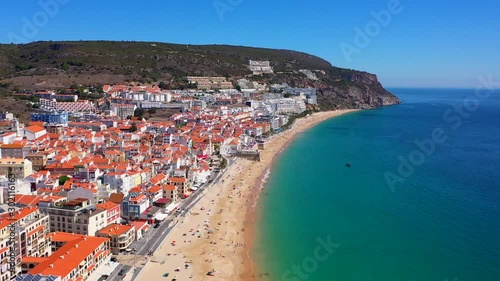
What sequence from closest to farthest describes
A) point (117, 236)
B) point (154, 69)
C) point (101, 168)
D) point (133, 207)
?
point (117, 236) < point (133, 207) < point (101, 168) < point (154, 69)

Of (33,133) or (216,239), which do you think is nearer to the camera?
(216,239)

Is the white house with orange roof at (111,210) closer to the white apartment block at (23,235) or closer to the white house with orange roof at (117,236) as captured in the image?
the white house with orange roof at (117,236)

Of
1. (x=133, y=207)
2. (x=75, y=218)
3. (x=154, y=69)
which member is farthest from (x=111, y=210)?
(x=154, y=69)

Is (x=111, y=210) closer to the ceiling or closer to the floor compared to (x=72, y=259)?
closer to the ceiling

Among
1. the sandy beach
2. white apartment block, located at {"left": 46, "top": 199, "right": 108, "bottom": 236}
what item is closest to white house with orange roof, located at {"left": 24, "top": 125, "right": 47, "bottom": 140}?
the sandy beach

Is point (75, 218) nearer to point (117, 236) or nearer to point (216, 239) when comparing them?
point (117, 236)

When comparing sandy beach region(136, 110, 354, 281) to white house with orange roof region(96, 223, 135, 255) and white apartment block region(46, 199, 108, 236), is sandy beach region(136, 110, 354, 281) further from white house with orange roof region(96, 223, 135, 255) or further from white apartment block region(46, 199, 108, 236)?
white apartment block region(46, 199, 108, 236)

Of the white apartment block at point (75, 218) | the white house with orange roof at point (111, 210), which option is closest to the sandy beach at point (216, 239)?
the white house with orange roof at point (111, 210)

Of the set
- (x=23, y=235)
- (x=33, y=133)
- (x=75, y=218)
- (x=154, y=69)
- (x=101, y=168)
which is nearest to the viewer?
(x=23, y=235)
